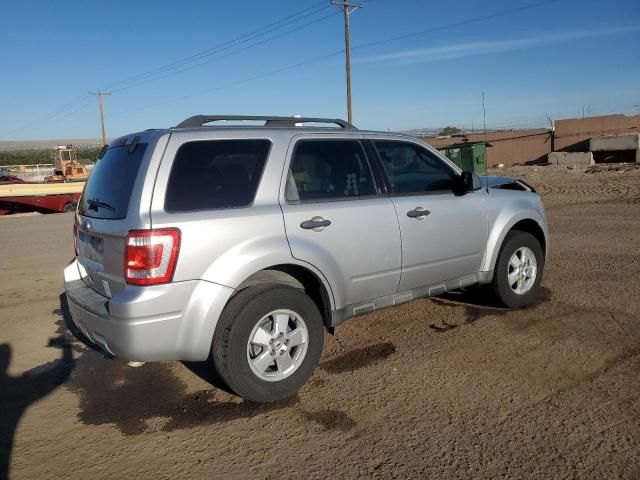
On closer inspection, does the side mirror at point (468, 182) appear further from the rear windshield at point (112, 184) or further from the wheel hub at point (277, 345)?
the rear windshield at point (112, 184)

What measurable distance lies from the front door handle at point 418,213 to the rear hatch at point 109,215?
2119 mm

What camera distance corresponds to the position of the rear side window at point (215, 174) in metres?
3.27

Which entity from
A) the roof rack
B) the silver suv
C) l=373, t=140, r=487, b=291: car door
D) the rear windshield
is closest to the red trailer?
the silver suv

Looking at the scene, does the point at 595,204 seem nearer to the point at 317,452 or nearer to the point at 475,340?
the point at 475,340

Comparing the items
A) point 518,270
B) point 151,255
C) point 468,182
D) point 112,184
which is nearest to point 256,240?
point 151,255

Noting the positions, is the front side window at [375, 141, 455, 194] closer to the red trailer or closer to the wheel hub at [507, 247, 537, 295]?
the wheel hub at [507, 247, 537, 295]

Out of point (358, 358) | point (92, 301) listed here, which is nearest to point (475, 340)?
point (358, 358)

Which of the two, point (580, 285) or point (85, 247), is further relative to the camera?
point (580, 285)

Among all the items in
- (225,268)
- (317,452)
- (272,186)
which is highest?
(272,186)

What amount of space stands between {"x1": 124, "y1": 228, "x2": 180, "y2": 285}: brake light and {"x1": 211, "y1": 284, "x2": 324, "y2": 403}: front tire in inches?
19.8

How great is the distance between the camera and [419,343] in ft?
14.7

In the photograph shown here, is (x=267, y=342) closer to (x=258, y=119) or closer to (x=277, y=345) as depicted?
(x=277, y=345)

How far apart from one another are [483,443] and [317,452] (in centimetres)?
95

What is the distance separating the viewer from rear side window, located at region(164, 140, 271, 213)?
3271 millimetres
